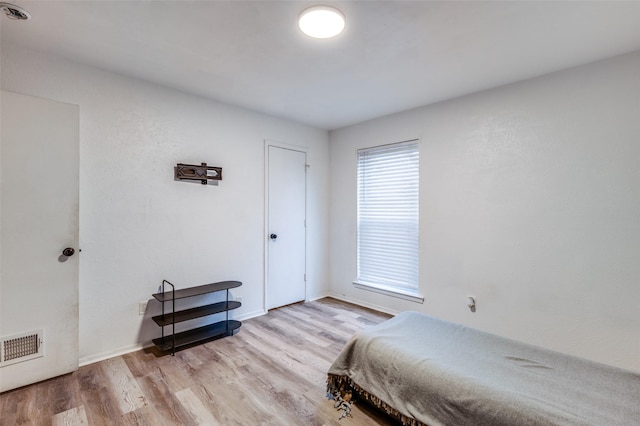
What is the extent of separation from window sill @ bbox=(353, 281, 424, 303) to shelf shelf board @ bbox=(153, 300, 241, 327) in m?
1.76

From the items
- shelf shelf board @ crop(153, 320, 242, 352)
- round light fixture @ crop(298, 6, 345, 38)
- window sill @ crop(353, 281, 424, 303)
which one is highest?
round light fixture @ crop(298, 6, 345, 38)

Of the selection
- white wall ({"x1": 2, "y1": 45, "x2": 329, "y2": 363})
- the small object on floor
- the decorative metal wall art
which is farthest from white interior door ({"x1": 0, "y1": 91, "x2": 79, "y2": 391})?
the small object on floor

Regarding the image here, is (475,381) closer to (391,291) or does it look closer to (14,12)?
(391,291)

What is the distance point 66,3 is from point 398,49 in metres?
2.22

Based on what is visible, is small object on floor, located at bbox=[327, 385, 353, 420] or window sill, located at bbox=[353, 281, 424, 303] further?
window sill, located at bbox=[353, 281, 424, 303]

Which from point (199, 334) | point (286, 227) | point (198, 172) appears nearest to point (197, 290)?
point (199, 334)

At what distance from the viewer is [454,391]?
156 cm

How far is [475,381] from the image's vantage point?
157cm

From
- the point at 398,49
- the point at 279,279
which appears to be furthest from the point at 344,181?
the point at 398,49

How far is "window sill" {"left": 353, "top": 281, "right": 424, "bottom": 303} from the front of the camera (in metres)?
3.51

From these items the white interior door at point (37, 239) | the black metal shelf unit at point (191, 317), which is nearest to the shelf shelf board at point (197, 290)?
the black metal shelf unit at point (191, 317)

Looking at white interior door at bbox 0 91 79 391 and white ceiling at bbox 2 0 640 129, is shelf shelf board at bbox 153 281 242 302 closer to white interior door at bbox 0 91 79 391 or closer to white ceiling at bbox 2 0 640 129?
white interior door at bbox 0 91 79 391

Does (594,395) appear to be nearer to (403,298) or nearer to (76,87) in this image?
(403,298)

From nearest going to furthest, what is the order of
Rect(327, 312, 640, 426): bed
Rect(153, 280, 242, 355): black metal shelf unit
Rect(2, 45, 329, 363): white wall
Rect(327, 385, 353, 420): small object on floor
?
Rect(327, 312, 640, 426): bed → Rect(327, 385, 353, 420): small object on floor → Rect(2, 45, 329, 363): white wall → Rect(153, 280, 242, 355): black metal shelf unit
